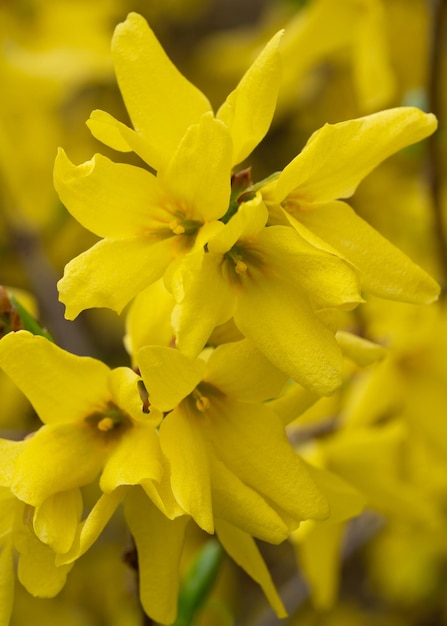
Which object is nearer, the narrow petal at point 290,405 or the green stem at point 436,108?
the narrow petal at point 290,405

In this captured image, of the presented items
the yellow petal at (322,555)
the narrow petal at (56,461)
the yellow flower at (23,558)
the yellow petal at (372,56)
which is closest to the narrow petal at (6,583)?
the yellow flower at (23,558)

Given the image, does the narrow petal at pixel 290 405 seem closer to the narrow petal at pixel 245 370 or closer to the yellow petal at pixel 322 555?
the narrow petal at pixel 245 370

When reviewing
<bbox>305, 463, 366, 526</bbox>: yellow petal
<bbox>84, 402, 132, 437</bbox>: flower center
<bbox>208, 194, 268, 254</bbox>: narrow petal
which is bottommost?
<bbox>305, 463, 366, 526</bbox>: yellow petal

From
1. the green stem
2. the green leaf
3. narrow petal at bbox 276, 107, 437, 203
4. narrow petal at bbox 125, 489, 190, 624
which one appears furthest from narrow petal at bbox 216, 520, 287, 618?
the green stem

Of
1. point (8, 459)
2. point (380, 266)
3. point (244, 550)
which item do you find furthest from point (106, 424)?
point (380, 266)

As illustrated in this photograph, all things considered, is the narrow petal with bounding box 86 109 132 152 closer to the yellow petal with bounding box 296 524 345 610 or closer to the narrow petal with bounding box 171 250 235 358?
the narrow petal with bounding box 171 250 235 358

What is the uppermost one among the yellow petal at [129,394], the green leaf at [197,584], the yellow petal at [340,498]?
the yellow petal at [129,394]

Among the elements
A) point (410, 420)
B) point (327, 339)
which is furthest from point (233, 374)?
point (410, 420)

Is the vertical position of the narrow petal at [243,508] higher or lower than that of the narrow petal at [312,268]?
lower

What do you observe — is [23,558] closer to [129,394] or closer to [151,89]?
[129,394]
